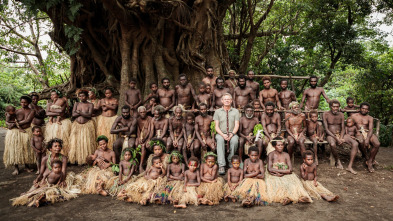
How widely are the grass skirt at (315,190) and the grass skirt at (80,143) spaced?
439 centimetres

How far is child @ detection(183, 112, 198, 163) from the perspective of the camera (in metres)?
4.94

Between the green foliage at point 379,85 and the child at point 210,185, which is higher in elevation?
the green foliage at point 379,85

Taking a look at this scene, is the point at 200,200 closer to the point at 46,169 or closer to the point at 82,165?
the point at 46,169

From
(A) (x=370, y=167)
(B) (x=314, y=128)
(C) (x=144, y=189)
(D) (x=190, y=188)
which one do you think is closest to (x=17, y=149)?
(C) (x=144, y=189)

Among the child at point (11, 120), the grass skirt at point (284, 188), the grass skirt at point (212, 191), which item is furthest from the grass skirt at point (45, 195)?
the grass skirt at point (284, 188)

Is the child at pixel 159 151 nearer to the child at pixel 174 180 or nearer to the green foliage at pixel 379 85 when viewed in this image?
the child at pixel 174 180

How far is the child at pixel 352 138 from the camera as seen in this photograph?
5055mm

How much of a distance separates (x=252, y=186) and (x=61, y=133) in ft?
13.9

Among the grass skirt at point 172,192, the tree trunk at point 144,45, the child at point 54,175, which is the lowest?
the grass skirt at point 172,192

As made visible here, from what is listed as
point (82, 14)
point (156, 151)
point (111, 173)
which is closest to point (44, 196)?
point (111, 173)

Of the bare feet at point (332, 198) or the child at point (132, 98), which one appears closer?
the bare feet at point (332, 198)

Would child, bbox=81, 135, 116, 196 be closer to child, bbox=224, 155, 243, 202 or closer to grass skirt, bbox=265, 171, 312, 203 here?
child, bbox=224, 155, 243, 202

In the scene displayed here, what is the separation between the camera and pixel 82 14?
272 inches

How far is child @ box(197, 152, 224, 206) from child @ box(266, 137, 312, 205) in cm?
75
